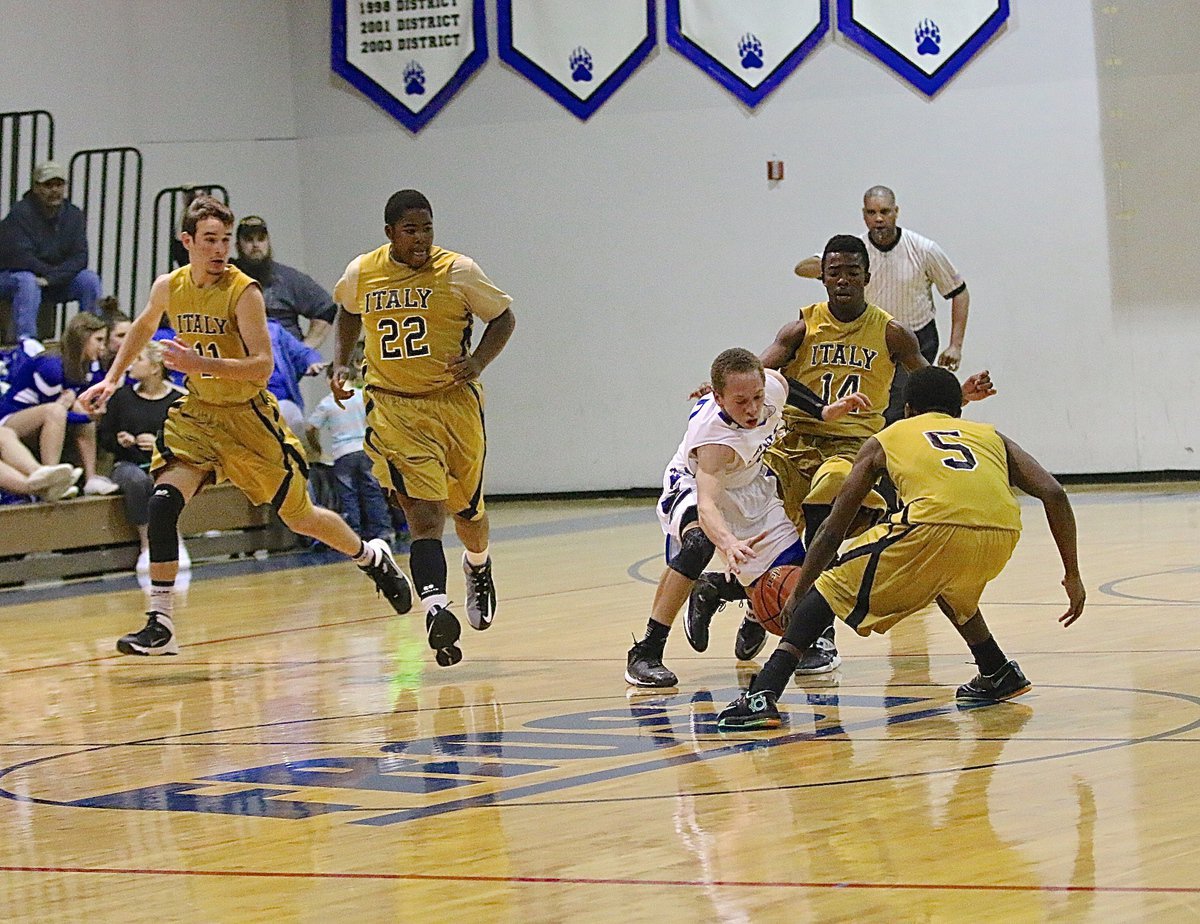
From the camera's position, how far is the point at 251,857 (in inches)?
163

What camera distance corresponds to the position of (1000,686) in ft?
18.4

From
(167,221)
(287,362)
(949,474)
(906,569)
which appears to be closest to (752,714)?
(906,569)

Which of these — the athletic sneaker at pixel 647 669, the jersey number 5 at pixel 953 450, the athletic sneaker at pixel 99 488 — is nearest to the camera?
the jersey number 5 at pixel 953 450

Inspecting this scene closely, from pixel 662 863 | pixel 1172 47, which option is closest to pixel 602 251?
pixel 1172 47

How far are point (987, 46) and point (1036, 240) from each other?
1.42 metres

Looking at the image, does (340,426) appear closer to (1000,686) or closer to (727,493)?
(727,493)

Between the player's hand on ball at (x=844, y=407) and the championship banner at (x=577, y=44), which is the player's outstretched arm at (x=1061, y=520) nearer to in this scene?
the player's hand on ball at (x=844, y=407)

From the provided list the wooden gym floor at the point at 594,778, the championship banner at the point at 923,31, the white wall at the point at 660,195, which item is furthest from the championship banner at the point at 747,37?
the wooden gym floor at the point at 594,778

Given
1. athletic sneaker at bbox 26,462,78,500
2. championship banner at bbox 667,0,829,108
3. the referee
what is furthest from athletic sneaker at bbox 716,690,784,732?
championship banner at bbox 667,0,829,108

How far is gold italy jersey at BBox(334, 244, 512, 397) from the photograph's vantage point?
7.09 m

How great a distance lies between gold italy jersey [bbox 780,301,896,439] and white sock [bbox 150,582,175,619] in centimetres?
248

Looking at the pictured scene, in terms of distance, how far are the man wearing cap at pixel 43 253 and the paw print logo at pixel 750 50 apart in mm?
5012

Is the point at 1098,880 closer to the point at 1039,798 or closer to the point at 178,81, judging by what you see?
the point at 1039,798

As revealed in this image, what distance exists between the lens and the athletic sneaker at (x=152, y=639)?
7.38 metres
